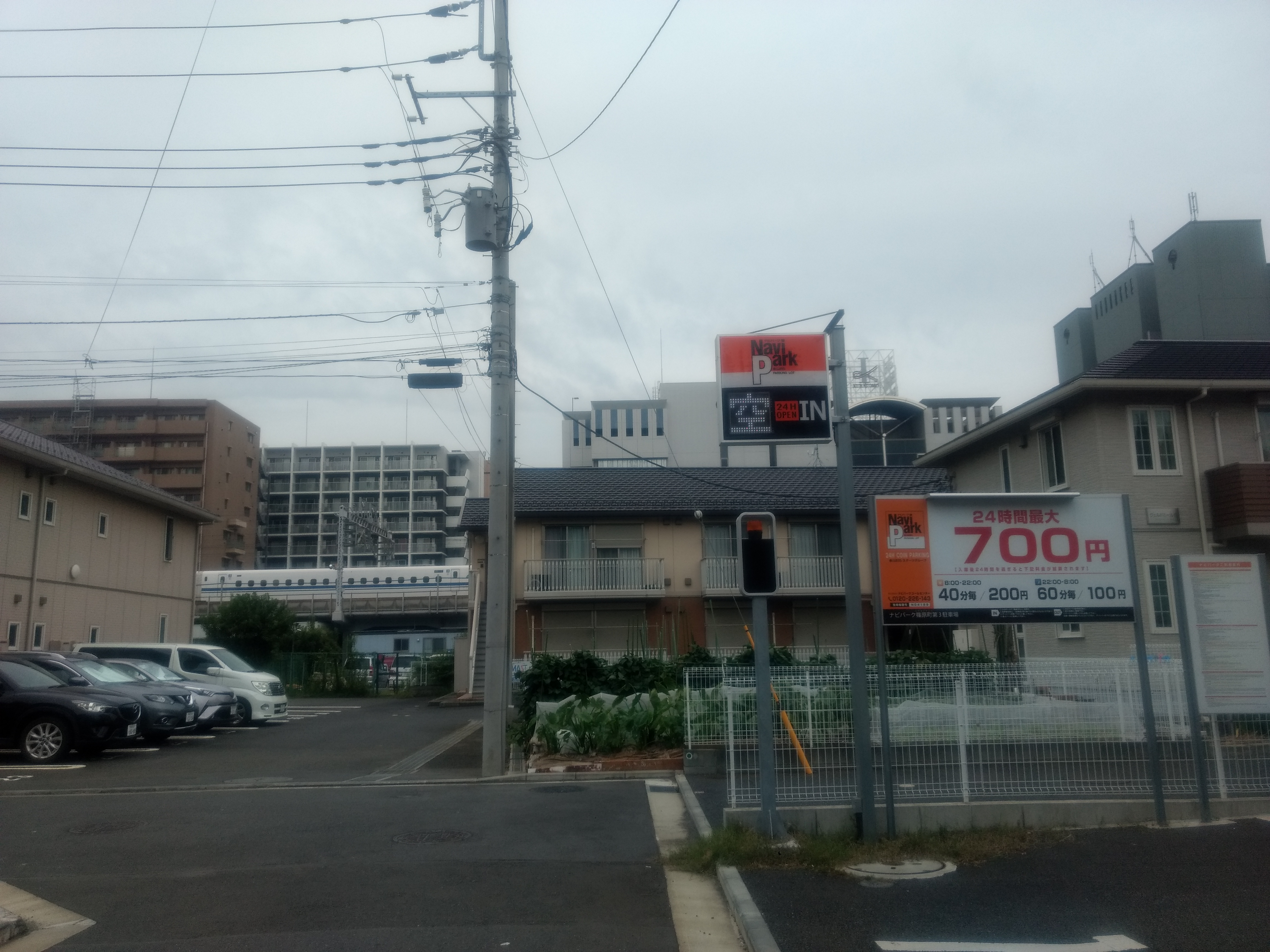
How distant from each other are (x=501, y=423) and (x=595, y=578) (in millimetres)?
15892

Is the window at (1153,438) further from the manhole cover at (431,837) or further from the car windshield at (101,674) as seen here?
the car windshield at (101,674)

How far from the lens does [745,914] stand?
6.06m

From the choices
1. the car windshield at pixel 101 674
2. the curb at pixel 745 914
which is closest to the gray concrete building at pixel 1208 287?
the curb at pixel 745 914

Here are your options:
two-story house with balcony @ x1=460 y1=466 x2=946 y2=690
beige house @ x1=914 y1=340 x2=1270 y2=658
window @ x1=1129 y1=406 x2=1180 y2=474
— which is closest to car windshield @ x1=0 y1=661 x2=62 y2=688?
two-story house with balcony @ x1=460 y1=466 x2=946 y2=690

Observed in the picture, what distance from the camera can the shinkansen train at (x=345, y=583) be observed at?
174 feet

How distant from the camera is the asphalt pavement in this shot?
6113mm

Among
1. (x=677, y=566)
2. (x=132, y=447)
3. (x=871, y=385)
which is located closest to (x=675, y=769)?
(x=677, y=566)

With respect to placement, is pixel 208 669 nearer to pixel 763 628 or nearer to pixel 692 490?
pixel 692 490

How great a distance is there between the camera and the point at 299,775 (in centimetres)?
1395

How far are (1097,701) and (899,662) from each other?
791cm

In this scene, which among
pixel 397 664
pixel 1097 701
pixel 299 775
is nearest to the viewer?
pixel 1097 701

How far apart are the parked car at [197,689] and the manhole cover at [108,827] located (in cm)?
858

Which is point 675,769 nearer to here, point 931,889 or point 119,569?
point 931,889

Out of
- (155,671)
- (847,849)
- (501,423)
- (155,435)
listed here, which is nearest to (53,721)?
(155,671)
